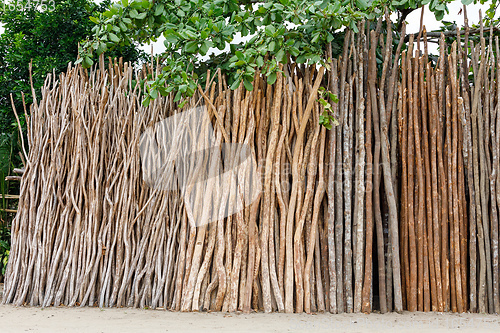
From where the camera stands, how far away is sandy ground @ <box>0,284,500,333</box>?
224 cm

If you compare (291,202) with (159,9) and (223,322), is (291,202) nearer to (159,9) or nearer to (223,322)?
(223,322)

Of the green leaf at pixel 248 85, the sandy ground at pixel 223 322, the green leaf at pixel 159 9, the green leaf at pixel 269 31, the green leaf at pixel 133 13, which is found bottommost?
the sandy ground at pixel 223 322

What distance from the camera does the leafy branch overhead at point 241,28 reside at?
8.46 ft

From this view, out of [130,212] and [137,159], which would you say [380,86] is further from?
[130,212]

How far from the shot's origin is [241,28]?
2.78 meters

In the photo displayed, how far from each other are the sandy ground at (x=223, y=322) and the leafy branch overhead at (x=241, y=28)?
1.45 meters

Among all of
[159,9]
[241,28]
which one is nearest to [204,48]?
[241,28]

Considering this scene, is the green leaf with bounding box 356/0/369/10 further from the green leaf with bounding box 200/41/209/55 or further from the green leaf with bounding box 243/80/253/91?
the green leaf with bounding box 200/41/209/55

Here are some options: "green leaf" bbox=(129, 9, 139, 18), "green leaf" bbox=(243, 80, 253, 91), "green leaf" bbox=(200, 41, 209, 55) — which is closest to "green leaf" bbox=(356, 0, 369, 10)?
"green leaf" bbox=(243, 80, 253, 91)

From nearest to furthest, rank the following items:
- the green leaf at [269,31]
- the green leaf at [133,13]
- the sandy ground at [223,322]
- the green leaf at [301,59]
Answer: the sandy ground at [223,322]
the green leaf at [269,31]
the green leaf at [301,59]
the green leaf at [133,13]

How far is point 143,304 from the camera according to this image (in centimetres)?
274

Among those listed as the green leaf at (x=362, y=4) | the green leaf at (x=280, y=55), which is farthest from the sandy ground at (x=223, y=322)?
the green leaf at (x=362, y=4)

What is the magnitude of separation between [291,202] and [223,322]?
901 millimetres

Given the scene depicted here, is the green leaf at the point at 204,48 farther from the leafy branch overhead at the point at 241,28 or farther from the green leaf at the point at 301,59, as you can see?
the green leaf at the point at 301,59
